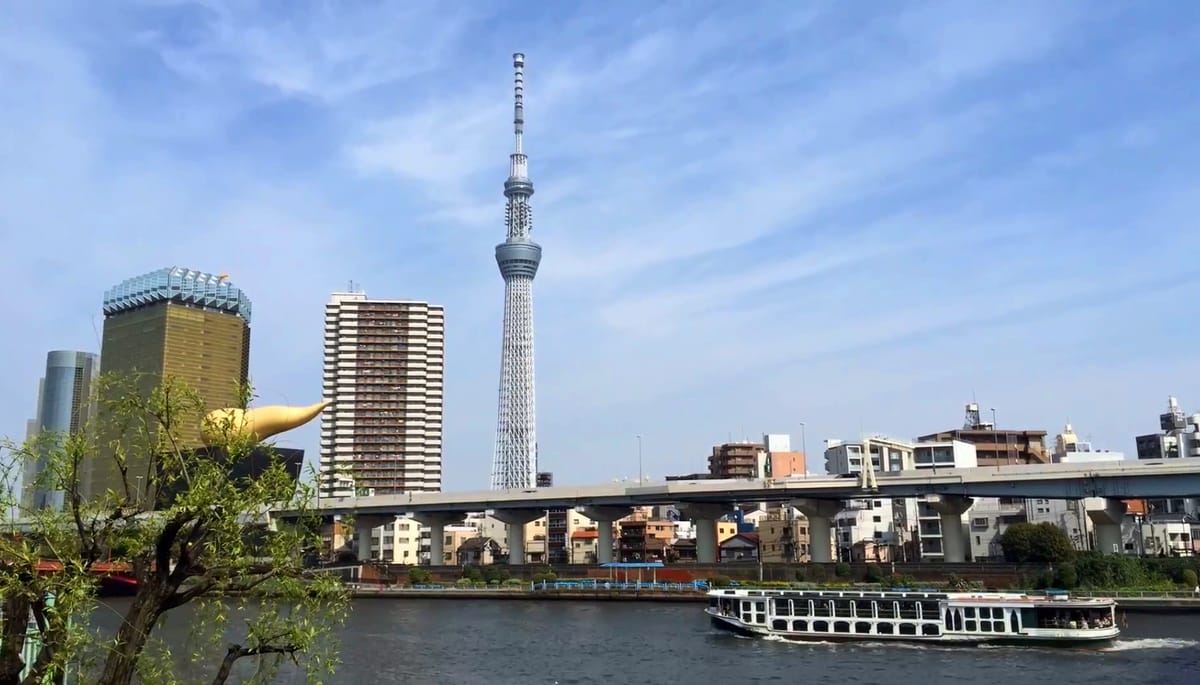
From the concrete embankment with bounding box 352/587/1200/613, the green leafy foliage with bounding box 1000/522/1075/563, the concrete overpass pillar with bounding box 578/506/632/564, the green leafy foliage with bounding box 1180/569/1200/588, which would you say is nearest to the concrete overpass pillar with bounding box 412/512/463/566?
the concrete embankment with bounding box 352/587/1200/613

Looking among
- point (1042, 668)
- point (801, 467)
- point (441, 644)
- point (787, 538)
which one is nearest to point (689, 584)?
point (787, 538)

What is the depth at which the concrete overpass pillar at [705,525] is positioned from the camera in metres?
73.4

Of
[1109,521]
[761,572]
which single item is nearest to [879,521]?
[761,572]

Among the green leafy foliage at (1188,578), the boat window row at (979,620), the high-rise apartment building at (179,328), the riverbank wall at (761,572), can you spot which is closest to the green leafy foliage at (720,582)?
the riverbank wall at (761,572)

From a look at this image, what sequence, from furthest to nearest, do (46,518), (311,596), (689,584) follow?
(689,584) → (311,596) → (46,518)

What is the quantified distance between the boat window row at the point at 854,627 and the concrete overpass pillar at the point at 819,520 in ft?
82.0

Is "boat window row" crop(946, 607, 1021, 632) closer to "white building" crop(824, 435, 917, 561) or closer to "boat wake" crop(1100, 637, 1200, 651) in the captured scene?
"boat wake" crop(1100, 637, 1200, 651)

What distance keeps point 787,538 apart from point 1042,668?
51.7m

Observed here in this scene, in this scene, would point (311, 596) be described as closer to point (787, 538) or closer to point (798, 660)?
point (798, 660)

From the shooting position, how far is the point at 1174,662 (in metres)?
33.2

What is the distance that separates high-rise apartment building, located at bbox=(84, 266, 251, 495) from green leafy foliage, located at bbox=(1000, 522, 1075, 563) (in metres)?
129

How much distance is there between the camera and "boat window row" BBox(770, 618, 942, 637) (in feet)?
137

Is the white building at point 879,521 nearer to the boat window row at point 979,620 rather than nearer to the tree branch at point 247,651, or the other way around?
the boat window row at point 979,620

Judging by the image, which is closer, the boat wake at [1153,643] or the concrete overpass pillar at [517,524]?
the boat wake at [1153,643]
